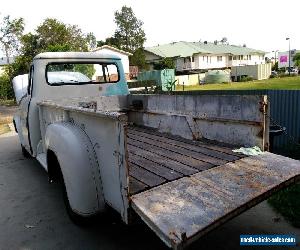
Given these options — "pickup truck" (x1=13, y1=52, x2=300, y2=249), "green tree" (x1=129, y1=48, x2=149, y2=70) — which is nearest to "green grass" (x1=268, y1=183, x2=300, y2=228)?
"pickup truck" (x1=13, y1=52, x2=300, y2=249)

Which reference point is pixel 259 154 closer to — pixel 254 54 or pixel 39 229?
pixel 39 229

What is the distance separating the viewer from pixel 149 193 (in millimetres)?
2531

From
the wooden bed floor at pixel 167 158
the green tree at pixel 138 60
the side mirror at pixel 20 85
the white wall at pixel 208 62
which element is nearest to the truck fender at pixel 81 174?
the wooden bed floor at pixel 167 158

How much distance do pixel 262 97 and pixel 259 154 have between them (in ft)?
1.96

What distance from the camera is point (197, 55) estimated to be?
5481 centimetres

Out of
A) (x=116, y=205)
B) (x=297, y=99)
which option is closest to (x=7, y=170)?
(x=116, y=205)

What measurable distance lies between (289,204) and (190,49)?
53.6 metres

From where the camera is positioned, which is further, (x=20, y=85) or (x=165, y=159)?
(x=20, y=85)

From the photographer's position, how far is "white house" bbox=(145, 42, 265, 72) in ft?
178

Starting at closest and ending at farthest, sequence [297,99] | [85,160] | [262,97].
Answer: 1. [85,160]
2. [262,97]
3. [297,99]

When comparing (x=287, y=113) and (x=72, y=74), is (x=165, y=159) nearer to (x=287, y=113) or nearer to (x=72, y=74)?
(x=72, y=74)

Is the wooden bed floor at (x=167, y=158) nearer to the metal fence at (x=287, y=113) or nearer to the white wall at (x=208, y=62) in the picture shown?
the metal fence at (x=287, y=113)

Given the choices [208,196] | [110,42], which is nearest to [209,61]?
[110,42]

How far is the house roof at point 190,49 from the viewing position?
54281 mm
